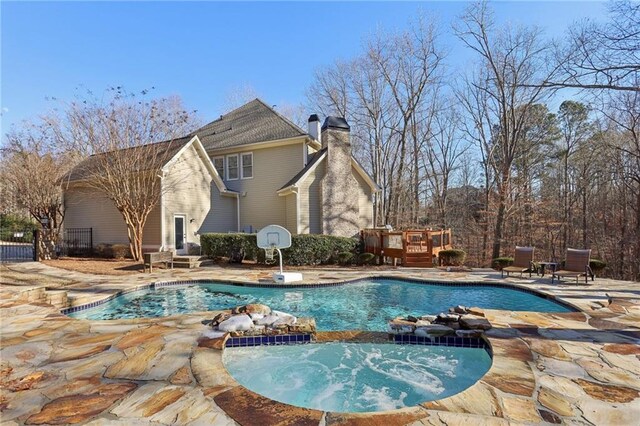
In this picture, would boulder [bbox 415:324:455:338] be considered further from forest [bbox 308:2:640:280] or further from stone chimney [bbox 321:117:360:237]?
stone chimney [bbox 321:117:360:237]

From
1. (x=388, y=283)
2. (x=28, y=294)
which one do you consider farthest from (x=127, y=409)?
(x=388, y=283)

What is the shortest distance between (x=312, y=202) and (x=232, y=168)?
572cm

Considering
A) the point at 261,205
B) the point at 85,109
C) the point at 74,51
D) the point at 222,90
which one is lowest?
the point at 261,205

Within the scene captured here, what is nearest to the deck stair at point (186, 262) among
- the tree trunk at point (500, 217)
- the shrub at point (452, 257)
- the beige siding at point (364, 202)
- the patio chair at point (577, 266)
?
the beige siding at point (364, 202)

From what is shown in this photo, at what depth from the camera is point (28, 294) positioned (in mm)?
7590

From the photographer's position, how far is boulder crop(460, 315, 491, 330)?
5.10m

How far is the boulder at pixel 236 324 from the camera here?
16.8 feet

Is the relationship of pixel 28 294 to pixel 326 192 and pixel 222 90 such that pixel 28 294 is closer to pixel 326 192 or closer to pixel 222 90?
pixel 326 192

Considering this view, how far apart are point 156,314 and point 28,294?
2904 millimetres

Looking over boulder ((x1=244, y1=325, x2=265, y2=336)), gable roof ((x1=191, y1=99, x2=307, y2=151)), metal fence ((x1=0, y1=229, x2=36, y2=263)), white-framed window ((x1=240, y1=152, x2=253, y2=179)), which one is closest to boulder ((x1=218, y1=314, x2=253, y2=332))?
boulder ((x1=244, y1=325, x2=265, y2=336))

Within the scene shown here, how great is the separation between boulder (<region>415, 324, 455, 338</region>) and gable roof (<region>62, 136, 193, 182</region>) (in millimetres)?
13160

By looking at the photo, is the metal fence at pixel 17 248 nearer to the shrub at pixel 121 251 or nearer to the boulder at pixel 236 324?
the shrub at pixel 121 251

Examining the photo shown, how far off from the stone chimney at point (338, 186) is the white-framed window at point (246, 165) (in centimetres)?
431

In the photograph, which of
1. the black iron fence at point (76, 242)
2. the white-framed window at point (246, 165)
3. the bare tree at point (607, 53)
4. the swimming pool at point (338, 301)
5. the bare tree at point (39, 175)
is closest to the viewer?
the swimming pool at point (338, 301)
